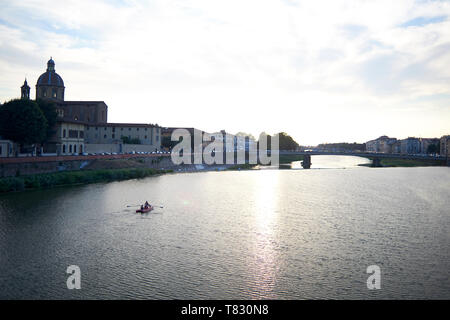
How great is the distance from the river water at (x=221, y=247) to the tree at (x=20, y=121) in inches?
801

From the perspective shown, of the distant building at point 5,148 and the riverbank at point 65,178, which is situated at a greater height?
the distant building at point 5,148

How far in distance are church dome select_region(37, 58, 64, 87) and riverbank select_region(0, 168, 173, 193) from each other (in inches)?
2578

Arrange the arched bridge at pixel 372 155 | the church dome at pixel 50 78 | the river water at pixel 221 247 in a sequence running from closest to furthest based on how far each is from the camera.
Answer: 1. the river water at pixel 221 247
2. the church dome at pixel 50 78
3. the arched bridge at pixel 372 155

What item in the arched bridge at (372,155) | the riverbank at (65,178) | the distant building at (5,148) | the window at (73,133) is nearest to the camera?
the riverbank at (65,178)

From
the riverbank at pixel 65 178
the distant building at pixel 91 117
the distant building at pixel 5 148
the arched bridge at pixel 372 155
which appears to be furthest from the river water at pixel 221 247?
the arched bridge at pixel 372 155

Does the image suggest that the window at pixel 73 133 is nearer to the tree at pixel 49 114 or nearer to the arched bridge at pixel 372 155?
the tree at pixel 49 114

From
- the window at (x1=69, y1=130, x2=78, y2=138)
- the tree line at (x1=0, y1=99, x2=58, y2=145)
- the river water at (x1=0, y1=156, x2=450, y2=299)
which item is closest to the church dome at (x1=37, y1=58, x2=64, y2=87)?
the window at (x1=69, y1=130, x2=78, y2=138)

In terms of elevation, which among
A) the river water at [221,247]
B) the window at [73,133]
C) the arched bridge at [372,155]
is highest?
the window at [73,133]

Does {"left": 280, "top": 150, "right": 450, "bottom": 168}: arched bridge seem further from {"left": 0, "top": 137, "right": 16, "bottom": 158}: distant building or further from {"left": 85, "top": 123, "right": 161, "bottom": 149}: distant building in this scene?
{"left": 0, "top": 137, "right": 16, "bottom": 158}: distant building

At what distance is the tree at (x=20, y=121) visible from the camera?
73.9m

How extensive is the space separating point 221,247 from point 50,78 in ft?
416

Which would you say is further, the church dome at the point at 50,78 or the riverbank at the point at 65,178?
the church dome at the point at 50,78

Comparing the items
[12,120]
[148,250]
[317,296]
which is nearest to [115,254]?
[148,250]

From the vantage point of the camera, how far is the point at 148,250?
3331 cm
